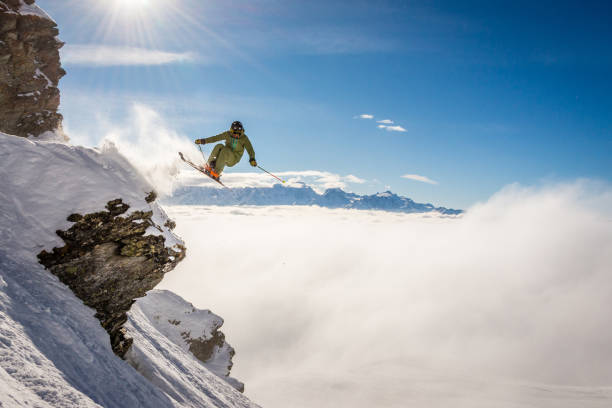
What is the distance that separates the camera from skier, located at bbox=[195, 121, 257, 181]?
16.6m

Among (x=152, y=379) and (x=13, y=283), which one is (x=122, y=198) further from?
(x=152, y=379)

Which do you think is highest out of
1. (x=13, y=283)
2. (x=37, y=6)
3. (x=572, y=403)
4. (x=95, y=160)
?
(x=572, y=403)

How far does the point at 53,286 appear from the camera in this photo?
389 inches

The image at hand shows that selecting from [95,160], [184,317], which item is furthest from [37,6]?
[184,317]

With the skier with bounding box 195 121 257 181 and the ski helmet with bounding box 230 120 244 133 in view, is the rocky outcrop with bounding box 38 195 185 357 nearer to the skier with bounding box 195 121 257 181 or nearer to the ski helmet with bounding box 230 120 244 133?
the skier with bounding box 195 121 257 181

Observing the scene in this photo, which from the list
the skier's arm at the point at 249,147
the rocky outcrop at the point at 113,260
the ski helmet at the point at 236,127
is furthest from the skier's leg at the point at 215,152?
the rocky outcrop at the point at 113,260

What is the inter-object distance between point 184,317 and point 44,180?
30028 mm

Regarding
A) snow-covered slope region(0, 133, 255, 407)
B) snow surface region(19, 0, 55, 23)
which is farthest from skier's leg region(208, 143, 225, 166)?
snow surface region(19, 0, 55, 23)

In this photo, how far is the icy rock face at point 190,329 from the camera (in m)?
32.9

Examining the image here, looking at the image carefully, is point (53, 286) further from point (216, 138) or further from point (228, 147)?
point (228, 147)

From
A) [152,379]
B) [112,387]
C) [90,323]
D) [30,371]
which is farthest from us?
[152,379]

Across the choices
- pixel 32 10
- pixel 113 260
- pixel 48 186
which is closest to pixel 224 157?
pixel 113 260

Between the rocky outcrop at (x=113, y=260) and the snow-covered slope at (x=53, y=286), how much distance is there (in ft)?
1.00

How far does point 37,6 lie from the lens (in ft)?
70.4
